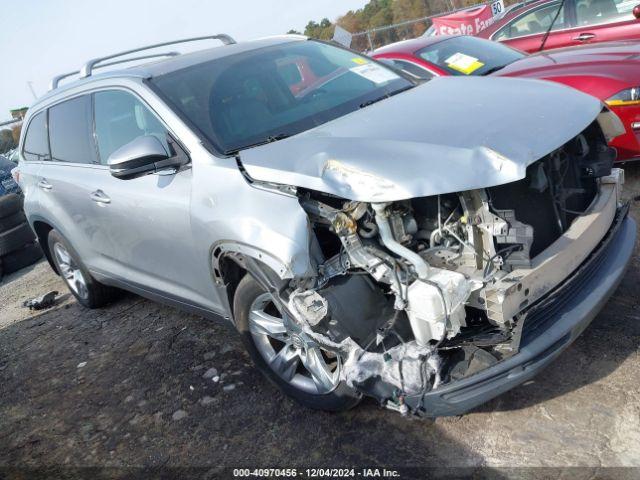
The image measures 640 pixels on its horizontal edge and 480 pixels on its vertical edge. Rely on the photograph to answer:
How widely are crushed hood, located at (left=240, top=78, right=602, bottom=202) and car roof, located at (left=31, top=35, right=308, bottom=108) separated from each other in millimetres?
1149

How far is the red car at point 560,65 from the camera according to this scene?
4.50 metres

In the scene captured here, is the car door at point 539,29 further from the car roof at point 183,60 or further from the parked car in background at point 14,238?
the parked car in background at point 14,238

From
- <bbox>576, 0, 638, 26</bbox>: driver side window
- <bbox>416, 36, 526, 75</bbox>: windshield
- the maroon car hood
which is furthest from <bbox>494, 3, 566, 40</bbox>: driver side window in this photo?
the maroon car hood

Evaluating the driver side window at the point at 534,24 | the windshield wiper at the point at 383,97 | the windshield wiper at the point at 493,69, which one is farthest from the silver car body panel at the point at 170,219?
the driver side window at the point at 534,24

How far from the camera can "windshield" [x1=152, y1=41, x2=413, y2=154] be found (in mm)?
3285

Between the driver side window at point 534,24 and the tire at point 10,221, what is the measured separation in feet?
22.2

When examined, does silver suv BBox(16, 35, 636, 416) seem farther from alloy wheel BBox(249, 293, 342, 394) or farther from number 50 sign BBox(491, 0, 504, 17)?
number 50 sign BBox(491, 0, 504, 17)

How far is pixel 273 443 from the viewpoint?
301 cm

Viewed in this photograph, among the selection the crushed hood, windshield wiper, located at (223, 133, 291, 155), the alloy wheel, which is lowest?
the alloy wheel

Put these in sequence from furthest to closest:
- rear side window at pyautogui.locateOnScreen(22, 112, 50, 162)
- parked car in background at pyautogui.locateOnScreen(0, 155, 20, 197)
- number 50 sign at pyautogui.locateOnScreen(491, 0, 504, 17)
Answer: number 50 sign at pyautogui.locateOnScreen(491, 0, 504, 17)
parked car in background at pyautogui.locateOnScreen(0, 155, 20, 197)
rear side window at pyautogui.locateOnScreen(22, 112, 50, 162)

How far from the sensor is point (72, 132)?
14.8 ft

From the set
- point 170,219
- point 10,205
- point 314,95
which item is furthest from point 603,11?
point 10,205

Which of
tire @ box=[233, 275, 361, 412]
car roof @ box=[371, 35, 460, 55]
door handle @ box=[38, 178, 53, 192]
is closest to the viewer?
tire @ box=[233, 275, 361, 412]

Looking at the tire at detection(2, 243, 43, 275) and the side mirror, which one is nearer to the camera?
the side mirror
